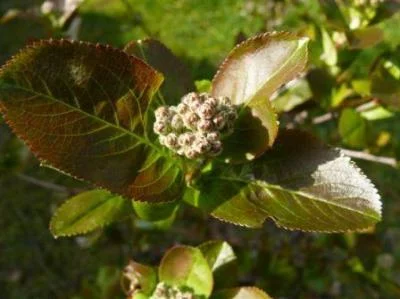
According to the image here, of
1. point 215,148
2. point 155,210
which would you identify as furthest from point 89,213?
point 215,148

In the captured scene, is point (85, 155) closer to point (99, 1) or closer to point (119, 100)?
point (119, 100)

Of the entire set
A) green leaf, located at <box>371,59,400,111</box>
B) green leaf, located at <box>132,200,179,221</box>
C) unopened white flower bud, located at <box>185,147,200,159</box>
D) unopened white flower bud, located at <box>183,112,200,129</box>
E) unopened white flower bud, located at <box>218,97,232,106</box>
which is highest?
unopened white flower bud, located at <box>183,112,200,129</box>

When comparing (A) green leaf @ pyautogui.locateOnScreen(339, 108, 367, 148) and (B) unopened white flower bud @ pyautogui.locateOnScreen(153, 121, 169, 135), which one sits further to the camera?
(A) green leaf @ pyautogui.locateOnScreen(339, 108, 367, 148)

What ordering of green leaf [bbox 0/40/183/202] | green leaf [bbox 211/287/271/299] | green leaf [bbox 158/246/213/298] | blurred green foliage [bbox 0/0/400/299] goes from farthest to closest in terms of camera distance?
blurred green foliage [bbox 0/0/400/299] < green leaf [bbox 158/246/213/298] < green leaf [bbox 211/287/271/299] < green leaf [bbox 0/40/183/202]

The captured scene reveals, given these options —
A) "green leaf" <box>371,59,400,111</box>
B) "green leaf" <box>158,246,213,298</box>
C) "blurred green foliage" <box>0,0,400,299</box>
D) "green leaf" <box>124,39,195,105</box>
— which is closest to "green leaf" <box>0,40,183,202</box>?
"green leaf" <box>124,39,195,105</box>

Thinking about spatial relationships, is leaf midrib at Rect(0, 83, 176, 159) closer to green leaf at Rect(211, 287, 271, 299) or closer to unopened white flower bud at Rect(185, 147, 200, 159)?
unopened white flower bud at Rect(185, 147, 200, 159)

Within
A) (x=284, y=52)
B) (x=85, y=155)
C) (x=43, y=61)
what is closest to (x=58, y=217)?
(x=85, y=155)

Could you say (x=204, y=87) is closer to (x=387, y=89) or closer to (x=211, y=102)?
(x=211, y=102)

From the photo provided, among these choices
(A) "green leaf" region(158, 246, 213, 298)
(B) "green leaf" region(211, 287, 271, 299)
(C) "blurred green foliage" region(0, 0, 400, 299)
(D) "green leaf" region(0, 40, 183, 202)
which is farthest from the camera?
(C) "blurred green foliage" region(0, 0, 400, 299)

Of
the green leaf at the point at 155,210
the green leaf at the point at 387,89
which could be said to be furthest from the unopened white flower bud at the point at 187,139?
the green leaf at the point at 387,89
